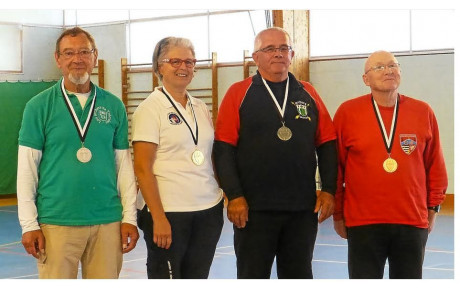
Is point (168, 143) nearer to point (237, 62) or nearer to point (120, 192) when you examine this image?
point (120, 192)

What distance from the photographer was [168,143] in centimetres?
314

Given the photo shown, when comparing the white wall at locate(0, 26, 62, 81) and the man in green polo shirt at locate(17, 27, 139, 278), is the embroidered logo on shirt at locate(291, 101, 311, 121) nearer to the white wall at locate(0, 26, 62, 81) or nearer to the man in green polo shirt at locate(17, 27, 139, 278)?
the man in green polo shirt at locate(17, 27, 139, 278)

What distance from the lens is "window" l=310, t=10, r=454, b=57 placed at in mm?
11617

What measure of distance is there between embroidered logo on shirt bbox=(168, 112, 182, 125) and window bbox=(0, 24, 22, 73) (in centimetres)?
1278

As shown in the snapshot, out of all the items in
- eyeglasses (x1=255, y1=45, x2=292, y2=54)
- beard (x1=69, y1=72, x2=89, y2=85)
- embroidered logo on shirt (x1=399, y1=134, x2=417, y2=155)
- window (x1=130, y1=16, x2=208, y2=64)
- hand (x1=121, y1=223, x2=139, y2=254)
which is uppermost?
window (x1=130, y1=16, x2=208, y2=64)

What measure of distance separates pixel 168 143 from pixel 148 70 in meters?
11.9

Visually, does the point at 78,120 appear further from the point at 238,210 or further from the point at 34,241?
the point at 238,210

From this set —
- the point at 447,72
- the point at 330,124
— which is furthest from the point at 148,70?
the point at 330,124

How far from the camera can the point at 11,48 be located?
15.1m

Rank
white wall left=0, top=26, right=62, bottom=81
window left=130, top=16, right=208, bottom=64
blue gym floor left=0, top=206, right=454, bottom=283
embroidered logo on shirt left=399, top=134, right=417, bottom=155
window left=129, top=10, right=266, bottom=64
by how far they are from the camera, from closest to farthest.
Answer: embroidered logo on shirt left=399, top=134, right=417, bottom=155
blue gym floor left=0, top=206, right=454, bottom=283
window left=129, top=10, right=266, bottom=64
window left=130, top=16, right=208, bottom=64
white wall left=0, top=26, right=62, bottom=81

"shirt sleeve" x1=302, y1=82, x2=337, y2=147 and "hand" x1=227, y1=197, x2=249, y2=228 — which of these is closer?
"hand" x1=227, y1=197, x2=249, y2=228

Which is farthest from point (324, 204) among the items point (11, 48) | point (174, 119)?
point (11, 48)

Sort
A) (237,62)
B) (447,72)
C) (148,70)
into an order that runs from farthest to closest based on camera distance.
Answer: (148,70), (237,62), (447,72)

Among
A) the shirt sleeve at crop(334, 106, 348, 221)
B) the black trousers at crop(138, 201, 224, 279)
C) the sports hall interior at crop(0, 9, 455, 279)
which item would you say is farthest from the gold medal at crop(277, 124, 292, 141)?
the sports hall interior at crop(0, 9, 455, 279)
